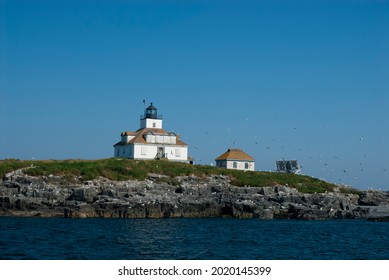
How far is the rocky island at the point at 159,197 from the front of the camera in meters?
51.5

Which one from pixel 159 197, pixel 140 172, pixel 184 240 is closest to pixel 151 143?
pixel 140 172

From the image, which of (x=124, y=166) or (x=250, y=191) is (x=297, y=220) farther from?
(x=124, y=166)

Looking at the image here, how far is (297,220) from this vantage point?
54.6m

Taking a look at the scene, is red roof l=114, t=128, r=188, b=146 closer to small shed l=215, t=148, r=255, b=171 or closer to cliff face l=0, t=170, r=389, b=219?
small shed l=215, t=148, r=255, b=171

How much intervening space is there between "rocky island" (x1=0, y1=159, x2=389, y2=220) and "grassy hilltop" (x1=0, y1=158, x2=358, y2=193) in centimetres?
18

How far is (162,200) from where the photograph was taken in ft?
178

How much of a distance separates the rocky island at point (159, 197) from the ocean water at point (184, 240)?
342 cm

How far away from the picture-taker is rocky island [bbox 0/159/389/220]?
5147 cm

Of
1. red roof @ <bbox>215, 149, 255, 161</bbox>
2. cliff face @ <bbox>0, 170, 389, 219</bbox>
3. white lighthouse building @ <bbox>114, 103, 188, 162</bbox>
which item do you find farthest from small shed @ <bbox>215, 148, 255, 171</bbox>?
cliff face @ <bbox>0, 170, 389, 219</bbox>

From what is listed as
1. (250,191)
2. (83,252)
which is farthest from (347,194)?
(83,252)

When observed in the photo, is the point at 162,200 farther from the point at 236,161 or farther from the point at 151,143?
the point at 236,161

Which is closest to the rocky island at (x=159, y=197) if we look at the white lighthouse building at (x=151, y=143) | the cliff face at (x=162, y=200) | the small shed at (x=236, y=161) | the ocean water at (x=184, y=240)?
the cliff face at (x=162, y=200)

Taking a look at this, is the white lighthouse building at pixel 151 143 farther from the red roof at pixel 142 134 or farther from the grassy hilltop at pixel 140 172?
the grassy hilltop at pixel 140 172
